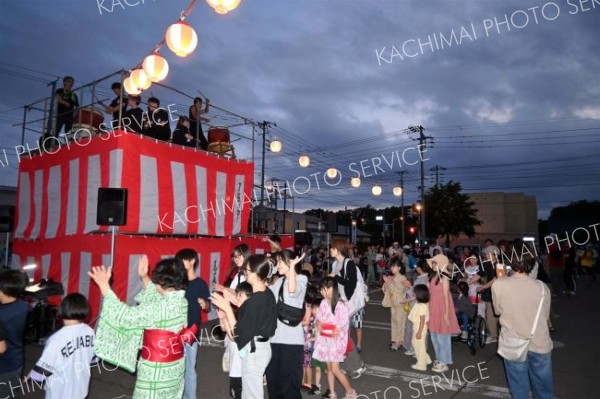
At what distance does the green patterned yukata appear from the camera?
2795mm

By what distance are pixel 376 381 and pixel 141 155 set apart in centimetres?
653

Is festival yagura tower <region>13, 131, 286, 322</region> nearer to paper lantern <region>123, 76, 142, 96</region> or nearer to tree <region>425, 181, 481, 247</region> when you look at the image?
paper lantern <region>123, 76, 142, 96</region>

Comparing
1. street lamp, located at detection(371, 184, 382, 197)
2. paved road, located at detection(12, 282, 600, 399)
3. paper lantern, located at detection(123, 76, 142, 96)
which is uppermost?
paper lantern, located at detection(123, 76, 142, 96)

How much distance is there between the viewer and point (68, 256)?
8766 millimetres

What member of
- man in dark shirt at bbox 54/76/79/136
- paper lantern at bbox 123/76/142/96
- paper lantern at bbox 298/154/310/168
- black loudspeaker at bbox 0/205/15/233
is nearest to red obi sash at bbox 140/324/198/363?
paper lantern at bbox 123/76/142/96

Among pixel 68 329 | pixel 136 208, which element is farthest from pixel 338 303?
pixel 136 208

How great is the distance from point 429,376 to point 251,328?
398cm

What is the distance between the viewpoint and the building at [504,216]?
5075 centimetres

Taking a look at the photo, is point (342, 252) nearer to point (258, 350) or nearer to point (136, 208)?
point (258, 350)

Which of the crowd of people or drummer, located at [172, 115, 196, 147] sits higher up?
drummer, located at [172, 115, 196, 147]

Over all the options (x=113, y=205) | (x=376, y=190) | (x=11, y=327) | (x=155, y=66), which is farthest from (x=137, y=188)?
(x=376, y=190)

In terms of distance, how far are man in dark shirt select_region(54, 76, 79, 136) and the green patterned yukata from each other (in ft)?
29.5

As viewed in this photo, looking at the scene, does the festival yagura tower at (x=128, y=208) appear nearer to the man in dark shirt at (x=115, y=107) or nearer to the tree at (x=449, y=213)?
the man in dark shirt at (x=115, y=107)

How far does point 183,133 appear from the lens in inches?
393
